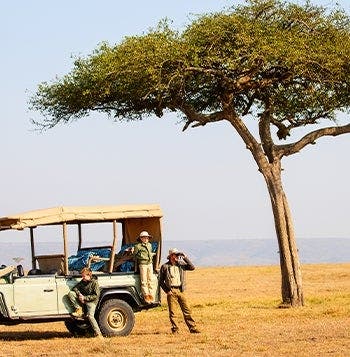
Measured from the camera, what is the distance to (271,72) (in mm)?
36281

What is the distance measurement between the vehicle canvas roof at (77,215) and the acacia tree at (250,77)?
9.21m

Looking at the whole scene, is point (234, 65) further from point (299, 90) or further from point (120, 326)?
point (120, 326)

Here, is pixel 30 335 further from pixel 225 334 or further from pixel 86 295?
pixel 225 334

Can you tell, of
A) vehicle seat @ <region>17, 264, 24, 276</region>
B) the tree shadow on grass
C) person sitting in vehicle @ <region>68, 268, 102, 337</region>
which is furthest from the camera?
the tree shadow on grass

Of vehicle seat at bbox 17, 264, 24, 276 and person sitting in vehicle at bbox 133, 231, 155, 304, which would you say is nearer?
vehicle seat at bbox 17, 264, 24, 276

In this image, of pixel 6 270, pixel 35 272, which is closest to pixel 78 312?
pixel 35 272

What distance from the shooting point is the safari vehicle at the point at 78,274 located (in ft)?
79.0

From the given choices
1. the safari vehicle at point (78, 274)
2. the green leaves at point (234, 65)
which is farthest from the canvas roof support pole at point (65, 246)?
the green leaves at point (234, 65)

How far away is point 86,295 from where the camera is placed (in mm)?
24359

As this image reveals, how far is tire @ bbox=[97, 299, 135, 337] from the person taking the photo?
81.8ft

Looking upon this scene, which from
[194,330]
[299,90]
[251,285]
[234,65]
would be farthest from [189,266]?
[251,285]

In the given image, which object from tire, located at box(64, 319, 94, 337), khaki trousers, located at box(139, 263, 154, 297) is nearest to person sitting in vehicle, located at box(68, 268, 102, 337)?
khaki trousers, located at box(139, 263, 154, 297)

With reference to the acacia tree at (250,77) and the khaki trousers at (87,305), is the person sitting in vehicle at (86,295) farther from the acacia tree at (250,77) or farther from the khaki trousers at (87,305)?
the acacia tree at (250,77)

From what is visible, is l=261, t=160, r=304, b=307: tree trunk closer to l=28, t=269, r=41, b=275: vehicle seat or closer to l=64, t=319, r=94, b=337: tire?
l=64, t=319, r=94, b=337: tire
